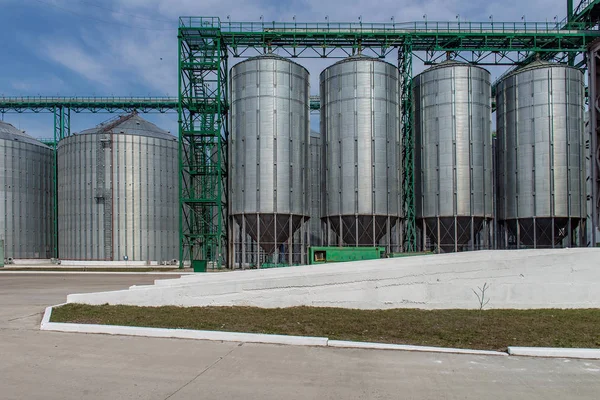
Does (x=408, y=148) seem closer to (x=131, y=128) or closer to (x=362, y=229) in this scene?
(x=362, y=229)

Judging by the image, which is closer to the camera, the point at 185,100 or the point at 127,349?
the point at 127,349

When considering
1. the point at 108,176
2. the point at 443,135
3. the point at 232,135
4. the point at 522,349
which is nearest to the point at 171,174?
the point at 108,176

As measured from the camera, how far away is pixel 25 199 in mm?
59000

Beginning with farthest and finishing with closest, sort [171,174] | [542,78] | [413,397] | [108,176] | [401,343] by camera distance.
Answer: [171,174], [108,176], [542,78], [401,343], [413,397]

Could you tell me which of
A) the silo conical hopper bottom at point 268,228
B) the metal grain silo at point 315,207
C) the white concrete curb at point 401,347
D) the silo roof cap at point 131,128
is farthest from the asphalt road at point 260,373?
the silo roof cap at point 131,128

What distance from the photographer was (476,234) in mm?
40812

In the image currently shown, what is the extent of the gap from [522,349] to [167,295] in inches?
414

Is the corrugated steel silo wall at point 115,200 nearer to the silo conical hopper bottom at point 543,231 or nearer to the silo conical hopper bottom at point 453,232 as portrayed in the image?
the silo conical hopper bottom at point 453,232

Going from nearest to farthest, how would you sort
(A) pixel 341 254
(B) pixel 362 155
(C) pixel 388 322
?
(C) pixel 388 322
(A) pixel 341 254
(B) pixel 362 155

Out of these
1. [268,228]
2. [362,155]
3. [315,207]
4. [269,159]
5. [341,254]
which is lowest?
[341,254]

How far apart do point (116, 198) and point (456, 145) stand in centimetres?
3671

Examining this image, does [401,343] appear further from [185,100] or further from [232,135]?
[185,100]

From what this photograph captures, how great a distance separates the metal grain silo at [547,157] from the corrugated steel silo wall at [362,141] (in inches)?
415

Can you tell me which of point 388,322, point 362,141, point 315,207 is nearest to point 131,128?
point 315,207
